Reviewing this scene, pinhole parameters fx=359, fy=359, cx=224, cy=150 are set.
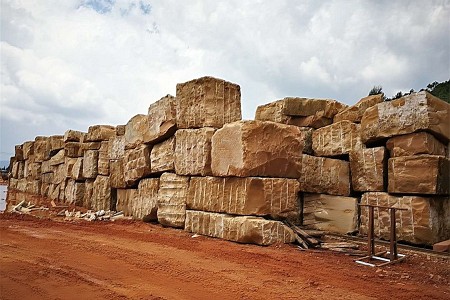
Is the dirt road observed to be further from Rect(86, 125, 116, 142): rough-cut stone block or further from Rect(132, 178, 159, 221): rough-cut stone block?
Rect(86, 125, 116, 142): rough-cut stone block

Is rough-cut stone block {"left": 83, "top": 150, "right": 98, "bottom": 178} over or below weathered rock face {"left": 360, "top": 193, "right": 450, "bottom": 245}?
over

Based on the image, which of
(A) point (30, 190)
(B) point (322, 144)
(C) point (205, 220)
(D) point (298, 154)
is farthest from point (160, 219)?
(A) point (30, 190)

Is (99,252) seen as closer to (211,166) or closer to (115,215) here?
(211,166)

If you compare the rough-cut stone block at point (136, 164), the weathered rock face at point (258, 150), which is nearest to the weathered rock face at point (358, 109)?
the weathered rock face at point (258, 150)

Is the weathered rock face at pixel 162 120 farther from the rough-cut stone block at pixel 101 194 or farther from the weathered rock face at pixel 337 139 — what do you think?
the weathered rock face at pixel 337 139

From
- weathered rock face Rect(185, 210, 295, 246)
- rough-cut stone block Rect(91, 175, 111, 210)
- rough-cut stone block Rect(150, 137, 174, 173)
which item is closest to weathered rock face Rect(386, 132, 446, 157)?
weathered rock face Rect(185, 210, 295, 246)

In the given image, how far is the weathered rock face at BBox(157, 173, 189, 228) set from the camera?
258 inches

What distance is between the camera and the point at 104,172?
9938 millimetres

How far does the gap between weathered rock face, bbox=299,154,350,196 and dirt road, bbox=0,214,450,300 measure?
2.08 meters

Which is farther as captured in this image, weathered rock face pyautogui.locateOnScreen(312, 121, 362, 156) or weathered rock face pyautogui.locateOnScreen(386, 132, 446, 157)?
weathered rock face pyautogui.locateOnScreen(312, 121, 362, 156)

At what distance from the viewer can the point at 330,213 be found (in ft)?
22.0

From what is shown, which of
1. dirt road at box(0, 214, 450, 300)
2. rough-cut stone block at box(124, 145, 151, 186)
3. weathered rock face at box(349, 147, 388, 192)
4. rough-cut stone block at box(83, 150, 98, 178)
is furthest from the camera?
rough-cut stone block at box(83, 150, 98, 178)

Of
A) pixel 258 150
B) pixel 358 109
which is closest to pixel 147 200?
pixel 258 150

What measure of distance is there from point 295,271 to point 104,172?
7402 millimetres
